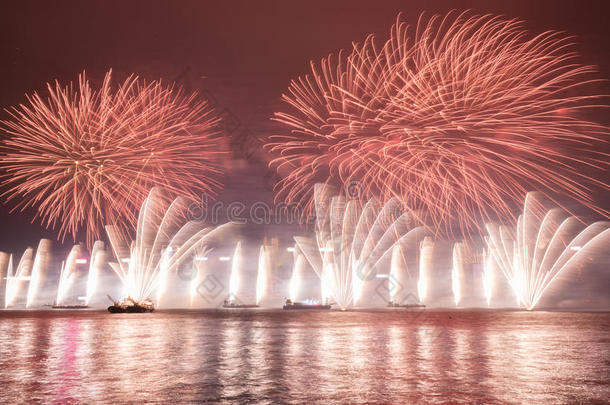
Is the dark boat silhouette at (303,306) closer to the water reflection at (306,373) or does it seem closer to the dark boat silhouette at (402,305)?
the dark boat silhouette at (402,305)

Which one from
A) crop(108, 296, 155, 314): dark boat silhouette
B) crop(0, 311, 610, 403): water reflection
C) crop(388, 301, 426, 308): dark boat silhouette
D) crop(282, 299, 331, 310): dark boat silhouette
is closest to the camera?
crop(0, 311, 610, 403): water reflection

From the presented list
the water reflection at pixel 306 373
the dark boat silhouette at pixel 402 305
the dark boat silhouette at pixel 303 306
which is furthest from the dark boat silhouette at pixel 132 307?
the water reflection at pixel 306 373

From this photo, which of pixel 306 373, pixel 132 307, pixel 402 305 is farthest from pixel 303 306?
pixel 306 373

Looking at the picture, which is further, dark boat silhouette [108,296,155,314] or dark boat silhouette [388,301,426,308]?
dark boat silhouette [388,301,426,308]

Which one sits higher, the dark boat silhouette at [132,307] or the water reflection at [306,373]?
the dark boat silhouette at [132,307]

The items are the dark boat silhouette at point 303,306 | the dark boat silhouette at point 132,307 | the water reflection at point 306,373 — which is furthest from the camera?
the dark boat silhouette at point 303,306

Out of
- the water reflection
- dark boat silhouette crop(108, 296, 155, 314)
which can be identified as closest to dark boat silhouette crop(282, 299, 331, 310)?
dark boat silhouette crop(108, 296, 155, 314)

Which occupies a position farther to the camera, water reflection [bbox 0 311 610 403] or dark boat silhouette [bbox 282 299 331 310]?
dark boat silhouette [bbox 282 299 331 310]

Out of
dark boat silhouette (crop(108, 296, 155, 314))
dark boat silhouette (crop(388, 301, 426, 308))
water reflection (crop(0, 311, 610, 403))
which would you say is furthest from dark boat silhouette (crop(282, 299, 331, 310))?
water reflection (crop(0, 311, 610, 403))

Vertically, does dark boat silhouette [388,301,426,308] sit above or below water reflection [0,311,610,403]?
above

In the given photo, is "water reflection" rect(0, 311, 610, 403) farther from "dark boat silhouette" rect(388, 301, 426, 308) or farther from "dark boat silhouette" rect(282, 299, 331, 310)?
"dark boat silhouette" rect(388, 301, 426, 308)

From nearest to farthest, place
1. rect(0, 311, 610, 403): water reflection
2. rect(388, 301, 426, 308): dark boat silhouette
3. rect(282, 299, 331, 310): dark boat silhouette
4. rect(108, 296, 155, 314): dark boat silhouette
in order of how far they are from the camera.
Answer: rect(0, 311, 610, 403): water reflection, rect(108, 296, 155, 314): dark boat silhouette, rect(282, 299, 331, 310): dark boat silhouette, rect(388, 301, 426, 308): dark boat silhouette

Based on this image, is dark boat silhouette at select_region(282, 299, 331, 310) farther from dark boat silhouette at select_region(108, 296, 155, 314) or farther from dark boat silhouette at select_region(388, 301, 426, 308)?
dark boat silhouette at select_region(108, 296, 155, 314)

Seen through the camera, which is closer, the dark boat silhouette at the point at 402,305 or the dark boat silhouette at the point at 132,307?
the dark boat silhouette at the point at 132,307
